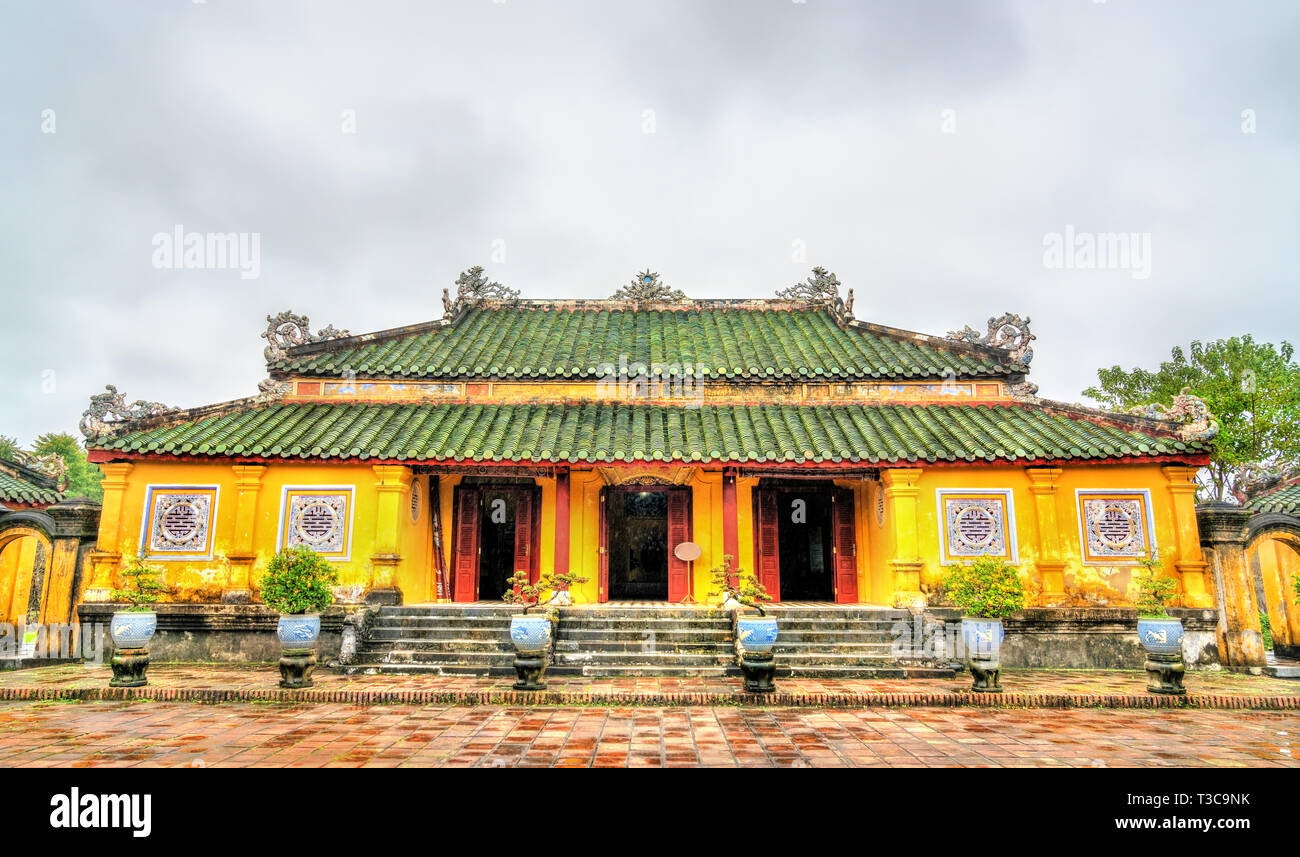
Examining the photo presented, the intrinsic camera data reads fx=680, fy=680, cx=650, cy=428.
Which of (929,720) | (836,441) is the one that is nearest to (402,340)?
(836,441)

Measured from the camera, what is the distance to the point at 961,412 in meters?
12.7

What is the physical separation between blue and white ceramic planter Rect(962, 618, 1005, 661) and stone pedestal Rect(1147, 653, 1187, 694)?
195 cm

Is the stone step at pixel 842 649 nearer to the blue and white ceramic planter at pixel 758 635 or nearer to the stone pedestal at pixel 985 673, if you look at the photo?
the stone pedestal at pixel 985 673

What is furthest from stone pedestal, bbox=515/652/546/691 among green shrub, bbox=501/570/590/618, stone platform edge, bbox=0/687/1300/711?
green shrub, bbox=501/570/590/618

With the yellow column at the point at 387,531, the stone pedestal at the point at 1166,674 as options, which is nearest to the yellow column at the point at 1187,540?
the stone pedestal at the point at 1166,674

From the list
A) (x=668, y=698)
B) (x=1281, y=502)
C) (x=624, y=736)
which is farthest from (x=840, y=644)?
(x=1281, y=502)

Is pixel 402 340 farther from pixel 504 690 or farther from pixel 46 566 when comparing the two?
pixel 504 690

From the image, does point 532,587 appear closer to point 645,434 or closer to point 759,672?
point 759,672

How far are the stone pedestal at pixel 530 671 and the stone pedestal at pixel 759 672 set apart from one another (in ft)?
8.41

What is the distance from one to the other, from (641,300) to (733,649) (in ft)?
30.5

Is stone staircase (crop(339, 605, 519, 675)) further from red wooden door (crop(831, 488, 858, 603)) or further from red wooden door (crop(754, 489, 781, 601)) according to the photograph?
red wooden door (crop(831, 488, 858, 603))

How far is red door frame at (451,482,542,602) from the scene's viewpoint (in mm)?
13438

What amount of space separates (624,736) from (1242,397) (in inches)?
1049

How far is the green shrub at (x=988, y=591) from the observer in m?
8.94
